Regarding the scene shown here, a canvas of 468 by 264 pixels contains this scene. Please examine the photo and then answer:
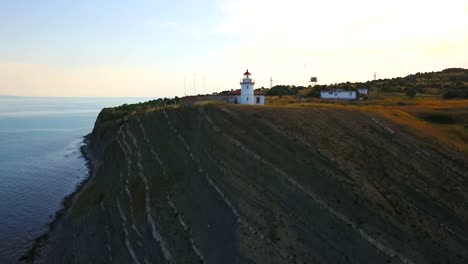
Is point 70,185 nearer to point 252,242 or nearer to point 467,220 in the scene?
point 252,242

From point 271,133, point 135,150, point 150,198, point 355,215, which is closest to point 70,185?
point 135,150

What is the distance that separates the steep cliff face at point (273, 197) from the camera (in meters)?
22.9

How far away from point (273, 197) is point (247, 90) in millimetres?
24207

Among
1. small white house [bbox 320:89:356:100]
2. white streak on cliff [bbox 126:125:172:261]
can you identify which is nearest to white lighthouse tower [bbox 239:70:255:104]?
white streak on cliff [bbox 126:125:172:261]

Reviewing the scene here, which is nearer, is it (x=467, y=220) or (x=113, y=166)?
(x=467, y=220)

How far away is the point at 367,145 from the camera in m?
34.1

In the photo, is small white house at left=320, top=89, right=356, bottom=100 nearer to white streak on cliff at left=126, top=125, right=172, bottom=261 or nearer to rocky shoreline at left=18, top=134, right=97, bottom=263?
white streak on cliff at left=126, top=125, right=172, bottom=261

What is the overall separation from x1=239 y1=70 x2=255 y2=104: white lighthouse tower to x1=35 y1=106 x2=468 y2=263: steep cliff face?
29.9 feet

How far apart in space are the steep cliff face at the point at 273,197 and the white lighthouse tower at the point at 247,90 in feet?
29.9

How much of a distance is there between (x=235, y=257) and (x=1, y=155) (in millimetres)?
60614

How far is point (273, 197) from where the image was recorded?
2650cm

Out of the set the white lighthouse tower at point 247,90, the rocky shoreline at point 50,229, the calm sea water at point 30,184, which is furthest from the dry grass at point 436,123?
the calm sea water at point 30,184

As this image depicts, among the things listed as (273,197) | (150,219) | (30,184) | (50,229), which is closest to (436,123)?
(273,197)

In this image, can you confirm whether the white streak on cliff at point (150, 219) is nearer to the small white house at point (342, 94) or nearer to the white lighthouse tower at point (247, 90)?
the white lighthouse tower at point (247, 90)
